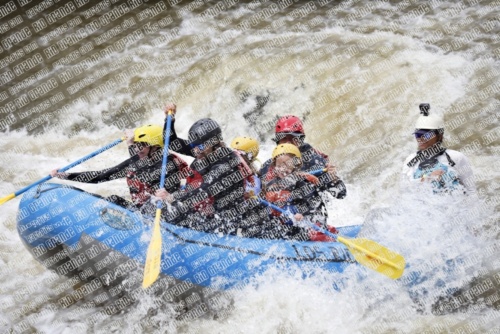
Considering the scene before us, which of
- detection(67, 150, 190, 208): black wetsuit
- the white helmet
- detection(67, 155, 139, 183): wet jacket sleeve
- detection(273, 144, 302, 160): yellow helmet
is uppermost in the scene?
detection(67, 155, 139, 183): wet jacket sleeve

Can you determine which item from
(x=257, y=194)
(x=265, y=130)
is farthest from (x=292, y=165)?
(x=265, y=130)

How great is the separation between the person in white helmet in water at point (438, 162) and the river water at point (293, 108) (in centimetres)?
12

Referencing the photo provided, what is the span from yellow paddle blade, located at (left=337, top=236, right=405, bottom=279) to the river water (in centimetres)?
27

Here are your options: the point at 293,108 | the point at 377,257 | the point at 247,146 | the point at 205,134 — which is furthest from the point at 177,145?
the point at 293,108

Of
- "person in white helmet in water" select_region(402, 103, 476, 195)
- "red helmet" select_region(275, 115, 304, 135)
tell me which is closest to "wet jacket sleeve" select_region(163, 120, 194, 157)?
"red helmet" select_region(275, 115, 304, 135)

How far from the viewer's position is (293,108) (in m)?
8.17

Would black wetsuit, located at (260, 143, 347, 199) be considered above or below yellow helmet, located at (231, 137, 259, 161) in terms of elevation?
below

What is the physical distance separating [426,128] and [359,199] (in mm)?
2605

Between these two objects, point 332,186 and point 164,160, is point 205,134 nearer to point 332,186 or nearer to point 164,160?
point 164,160

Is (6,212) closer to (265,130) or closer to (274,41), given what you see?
(265,130)

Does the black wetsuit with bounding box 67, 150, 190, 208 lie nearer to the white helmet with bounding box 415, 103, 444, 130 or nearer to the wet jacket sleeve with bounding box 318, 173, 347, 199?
the wet jacket sleeve with bounding box 318, 173, 347, 199

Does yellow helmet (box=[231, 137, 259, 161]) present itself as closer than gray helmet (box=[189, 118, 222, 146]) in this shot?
No

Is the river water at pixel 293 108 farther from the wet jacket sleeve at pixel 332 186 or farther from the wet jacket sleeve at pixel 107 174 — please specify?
the wet jacket sleeve at pixel 107 174

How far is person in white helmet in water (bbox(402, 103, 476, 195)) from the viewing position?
179 inches
